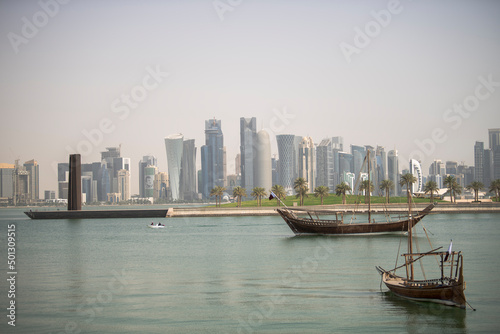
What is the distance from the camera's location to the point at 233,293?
3969 centimetres

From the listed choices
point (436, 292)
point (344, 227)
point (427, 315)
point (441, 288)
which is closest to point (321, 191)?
point (344, 227)

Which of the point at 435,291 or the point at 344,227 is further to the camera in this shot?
the point at 344,227

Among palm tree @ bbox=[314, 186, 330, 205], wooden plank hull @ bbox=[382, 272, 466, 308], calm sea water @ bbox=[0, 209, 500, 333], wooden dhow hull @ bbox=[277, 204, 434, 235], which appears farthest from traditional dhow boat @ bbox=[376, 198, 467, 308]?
palm tree @ bbox=[314, 186, 330, 205]

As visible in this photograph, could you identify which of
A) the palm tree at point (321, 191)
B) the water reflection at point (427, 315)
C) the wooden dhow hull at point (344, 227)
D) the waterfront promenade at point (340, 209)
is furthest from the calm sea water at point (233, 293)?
the palm tree at point (321, 191)

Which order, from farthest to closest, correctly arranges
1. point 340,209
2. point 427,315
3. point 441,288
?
1. point 340,209
2. point 441,288
3. point 427,315

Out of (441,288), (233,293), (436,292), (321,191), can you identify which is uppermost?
(321,191)

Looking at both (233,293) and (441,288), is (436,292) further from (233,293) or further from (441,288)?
(233,293)

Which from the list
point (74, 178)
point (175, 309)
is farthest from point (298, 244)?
point (74, 178)

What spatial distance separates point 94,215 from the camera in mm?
167625

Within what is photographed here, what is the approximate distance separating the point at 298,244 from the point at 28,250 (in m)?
34.5

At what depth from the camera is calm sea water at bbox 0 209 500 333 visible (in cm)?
3172

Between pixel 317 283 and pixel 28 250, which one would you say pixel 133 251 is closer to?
pixel 28 250

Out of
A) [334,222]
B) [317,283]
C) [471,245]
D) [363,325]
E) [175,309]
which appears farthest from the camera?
[334,222]

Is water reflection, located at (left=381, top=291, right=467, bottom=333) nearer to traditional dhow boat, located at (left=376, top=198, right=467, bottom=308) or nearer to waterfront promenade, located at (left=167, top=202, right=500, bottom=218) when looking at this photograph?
traditional dhow boat, located at (left=376, top=198, right=467, bottom=308)
